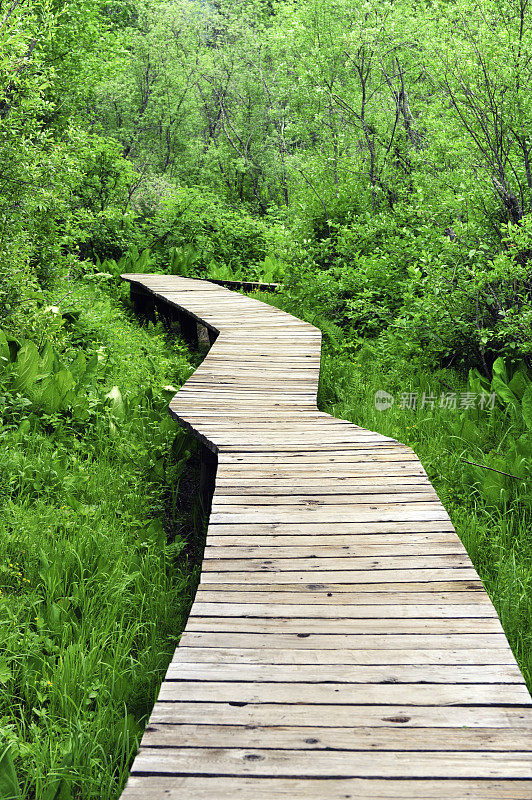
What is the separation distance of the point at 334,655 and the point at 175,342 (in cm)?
719

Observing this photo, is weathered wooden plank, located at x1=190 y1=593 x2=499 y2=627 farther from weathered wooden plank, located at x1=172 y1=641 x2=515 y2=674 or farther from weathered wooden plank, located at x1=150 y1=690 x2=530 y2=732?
weathered wooden plank, located at x1=150 y1=690 x2=530 y2=732

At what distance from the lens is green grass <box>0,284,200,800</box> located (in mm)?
2605

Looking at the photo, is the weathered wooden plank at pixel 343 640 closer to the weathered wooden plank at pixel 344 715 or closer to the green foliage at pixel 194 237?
the weathered wooden plank at pixel 344 715

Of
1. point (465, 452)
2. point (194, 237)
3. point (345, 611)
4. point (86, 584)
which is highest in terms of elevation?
point (194, 237)

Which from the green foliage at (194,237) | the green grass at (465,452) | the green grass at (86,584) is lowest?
the green grass at (86,584)

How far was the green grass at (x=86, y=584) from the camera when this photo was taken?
2.61m

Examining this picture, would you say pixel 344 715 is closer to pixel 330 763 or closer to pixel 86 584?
pixel 330 763

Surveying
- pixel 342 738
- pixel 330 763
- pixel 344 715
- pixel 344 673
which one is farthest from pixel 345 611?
pixel 330 763

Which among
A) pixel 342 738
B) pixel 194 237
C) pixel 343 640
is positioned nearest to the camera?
pixel 342 738

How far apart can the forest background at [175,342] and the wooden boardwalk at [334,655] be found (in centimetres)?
61

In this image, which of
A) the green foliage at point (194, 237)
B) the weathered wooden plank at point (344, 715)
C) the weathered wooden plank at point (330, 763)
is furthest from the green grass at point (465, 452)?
the green foliage at point (194, 237)

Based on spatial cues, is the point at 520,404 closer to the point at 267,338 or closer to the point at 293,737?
the point at 267,338

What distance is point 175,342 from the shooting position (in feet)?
30.2

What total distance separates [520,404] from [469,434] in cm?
61
